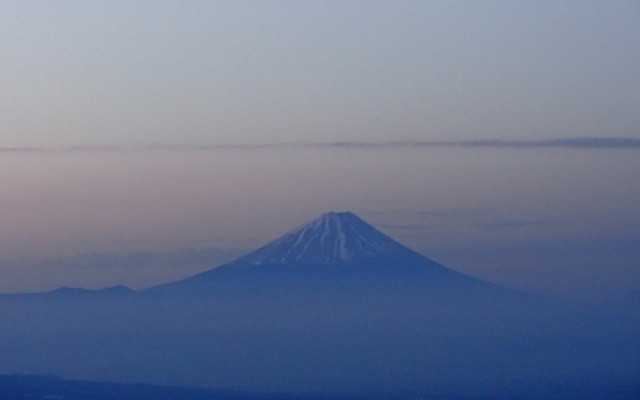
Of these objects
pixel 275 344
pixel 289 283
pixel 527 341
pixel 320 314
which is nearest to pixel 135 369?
pixel 289 283

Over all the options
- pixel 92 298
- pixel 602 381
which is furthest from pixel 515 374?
pixel 92 298

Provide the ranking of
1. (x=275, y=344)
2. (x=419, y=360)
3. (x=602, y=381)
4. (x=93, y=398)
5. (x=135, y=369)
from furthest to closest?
1. (x=275, y=344)
2. (x=419, y=360)
3. (x=135, y=369)
4. (x=602, y=381)
5. (x=93, y=398)

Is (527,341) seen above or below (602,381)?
above

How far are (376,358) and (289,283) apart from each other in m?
6.04

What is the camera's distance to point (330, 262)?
6184 centimetres

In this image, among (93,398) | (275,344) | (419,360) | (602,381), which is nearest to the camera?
(93,398)

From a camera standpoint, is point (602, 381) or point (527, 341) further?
point (527, 341)

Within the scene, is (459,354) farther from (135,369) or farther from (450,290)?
(135,369)

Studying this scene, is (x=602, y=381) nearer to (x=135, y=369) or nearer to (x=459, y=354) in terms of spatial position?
(x=459, y=354)

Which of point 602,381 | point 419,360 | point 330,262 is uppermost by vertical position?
point 330,262

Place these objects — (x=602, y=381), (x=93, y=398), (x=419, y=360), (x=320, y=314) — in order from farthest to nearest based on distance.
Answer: (x=320, y=314) < (x=419, y=360) < (x=602, y=381) < (x=93, y=398)

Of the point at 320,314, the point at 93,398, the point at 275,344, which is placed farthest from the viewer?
the point at 320,314

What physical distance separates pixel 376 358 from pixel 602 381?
15275 millimetres

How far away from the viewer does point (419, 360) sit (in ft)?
202
